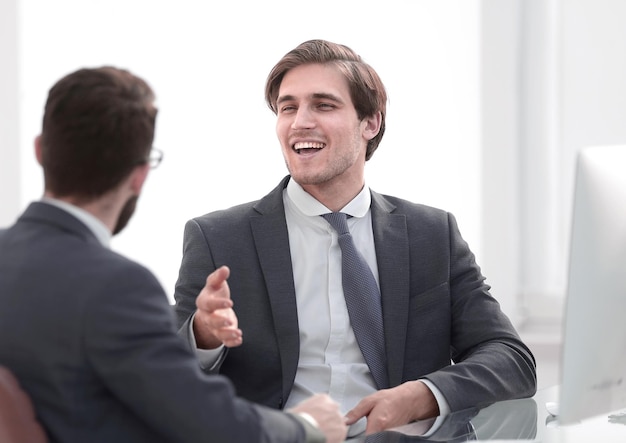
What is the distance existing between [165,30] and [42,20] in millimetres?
536

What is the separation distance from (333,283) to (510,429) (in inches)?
28.5

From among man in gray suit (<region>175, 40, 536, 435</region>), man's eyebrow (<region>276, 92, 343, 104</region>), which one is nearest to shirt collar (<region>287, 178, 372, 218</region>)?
man in gray suit (<region>175, 40, 536, 435</region>)

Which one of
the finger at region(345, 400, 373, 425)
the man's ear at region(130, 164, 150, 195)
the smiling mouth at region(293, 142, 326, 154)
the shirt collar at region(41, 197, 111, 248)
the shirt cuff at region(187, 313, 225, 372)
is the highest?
the man's ear at region(130, 164, 150, 195)

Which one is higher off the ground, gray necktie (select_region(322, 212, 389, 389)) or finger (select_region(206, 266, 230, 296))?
finger (select_region(206, 266, 230, 296))

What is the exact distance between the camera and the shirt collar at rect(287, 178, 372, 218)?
2725 millimetres

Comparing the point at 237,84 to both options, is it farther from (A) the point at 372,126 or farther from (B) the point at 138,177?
(B) the point at 138,177

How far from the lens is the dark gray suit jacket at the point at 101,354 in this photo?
1389 millimetres

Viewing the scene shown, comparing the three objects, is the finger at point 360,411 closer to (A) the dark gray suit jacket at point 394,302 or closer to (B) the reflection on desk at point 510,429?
(B) the reflection on desk at point 510,429

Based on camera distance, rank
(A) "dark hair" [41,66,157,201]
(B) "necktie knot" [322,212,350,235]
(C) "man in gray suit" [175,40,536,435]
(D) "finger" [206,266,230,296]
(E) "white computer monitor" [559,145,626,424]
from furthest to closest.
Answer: (B) "necktie knot" [322,212,350,235] < (C) "man in gray suit" [175,40,536,435] < (D) "finger" [206,266,230,296] < (E) "white computer monitor" [559,145,626,424] < (A) "dark hair" [41,66,157,201]

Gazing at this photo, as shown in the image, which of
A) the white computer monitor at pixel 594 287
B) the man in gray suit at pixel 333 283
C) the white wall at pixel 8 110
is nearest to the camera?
the white computer monitor at pixel 594 287

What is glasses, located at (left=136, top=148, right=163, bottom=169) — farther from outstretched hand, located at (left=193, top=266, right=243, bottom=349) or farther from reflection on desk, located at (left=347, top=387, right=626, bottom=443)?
reflection on desk, located at (left=347, top=387, right=626, bottom=443)

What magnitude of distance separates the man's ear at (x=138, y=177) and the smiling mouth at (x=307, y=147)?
1240mm

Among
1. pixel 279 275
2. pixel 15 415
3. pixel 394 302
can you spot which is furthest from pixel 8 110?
pixel 15 415

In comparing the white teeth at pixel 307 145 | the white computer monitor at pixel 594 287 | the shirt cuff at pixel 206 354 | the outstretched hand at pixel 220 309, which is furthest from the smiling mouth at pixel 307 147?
the white computer monitor at pixel 594 287
